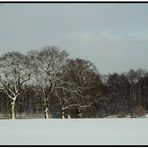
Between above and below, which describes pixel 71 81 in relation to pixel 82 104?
above

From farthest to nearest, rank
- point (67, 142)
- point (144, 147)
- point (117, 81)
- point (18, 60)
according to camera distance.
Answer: point (117, 81) < point (18, 60) < point (67, 142) < point (144, 147)

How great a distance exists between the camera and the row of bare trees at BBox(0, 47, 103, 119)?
58.5 metres

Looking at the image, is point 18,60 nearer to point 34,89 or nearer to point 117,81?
point 34,89

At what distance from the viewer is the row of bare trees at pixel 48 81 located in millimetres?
58531

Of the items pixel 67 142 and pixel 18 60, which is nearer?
pixel 67 142

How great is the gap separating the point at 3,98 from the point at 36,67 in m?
22.4

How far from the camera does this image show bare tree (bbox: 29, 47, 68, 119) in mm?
59938

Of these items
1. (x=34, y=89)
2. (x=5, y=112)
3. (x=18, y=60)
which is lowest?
(x=5, y=112)

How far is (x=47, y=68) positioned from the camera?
200ft

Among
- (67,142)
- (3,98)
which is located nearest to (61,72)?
(3,98)

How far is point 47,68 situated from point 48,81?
2.29 metres

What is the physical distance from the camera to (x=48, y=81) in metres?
60.4

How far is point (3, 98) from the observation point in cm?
8000

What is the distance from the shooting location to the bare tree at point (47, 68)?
59938 millimetres
